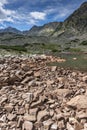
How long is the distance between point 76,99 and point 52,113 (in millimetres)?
1566

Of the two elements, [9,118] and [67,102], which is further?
[67,102]

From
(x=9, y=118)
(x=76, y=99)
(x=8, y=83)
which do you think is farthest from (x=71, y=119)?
(x=8, y=83)

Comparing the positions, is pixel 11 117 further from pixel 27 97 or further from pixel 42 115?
pixel 27 97

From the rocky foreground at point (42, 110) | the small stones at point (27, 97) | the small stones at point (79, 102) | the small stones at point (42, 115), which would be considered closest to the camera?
the rocky foreground at point (42, 110)

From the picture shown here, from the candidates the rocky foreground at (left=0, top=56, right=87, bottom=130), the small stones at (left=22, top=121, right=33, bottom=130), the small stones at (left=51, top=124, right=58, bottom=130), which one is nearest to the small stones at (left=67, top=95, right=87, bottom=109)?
the rocky foreground at (left=0, top=56, right=87, bottom=130)

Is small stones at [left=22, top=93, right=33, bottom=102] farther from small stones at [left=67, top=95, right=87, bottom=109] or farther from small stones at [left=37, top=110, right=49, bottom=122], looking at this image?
small stones at [left=67, top=95, right=87, bottom=109]

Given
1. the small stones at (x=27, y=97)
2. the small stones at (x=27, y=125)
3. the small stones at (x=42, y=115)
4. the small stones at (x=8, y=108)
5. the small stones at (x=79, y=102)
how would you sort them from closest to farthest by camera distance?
1. the small stones at (x=27, y=125)
2. the small stones at (x=42, y=115)
3. the small stones at (x=79, y=102)
4. the small stones at (x=8, y=108)
5. the small stones at (x=27, y=97)

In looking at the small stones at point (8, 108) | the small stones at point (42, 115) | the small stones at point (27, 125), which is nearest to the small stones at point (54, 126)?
the small stones at point (42, 115)

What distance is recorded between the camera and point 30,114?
1153cm

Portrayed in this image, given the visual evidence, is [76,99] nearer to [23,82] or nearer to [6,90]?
[6,90]

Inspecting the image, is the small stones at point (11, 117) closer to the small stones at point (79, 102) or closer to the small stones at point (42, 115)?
the small stones at point (42, 115)

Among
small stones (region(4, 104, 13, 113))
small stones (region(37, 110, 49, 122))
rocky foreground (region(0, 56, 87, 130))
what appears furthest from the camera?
small stones (region(4, 104, 13, 113))

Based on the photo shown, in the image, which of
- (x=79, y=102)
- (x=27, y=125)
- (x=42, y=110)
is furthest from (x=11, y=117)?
(x=79, y=102)

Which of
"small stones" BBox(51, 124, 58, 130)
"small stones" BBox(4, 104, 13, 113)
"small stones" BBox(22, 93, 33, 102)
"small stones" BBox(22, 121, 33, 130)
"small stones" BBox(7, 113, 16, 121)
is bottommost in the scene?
"small stones" BBox(51, 124, 58, 130)
